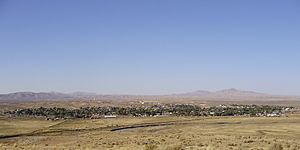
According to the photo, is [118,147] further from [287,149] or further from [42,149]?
[287,149]

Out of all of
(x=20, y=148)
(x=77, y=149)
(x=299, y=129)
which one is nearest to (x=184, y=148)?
(x=77, y=149)

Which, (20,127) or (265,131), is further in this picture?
(20,127)

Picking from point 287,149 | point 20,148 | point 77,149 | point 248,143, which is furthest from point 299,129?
point 20,148

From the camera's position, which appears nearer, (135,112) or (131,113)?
(131,113)

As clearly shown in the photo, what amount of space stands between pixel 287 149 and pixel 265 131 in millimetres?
18927

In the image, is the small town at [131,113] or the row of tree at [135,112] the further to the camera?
the row of tree at [135,112]

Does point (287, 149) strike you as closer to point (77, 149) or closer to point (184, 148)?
point (184, 148)

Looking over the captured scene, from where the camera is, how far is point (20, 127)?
63.2m

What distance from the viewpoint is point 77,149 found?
32.9m

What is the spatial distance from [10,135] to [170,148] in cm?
2945

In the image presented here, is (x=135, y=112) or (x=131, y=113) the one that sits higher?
(x=135, y=112)

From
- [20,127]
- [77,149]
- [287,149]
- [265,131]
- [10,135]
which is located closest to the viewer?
[287,149]

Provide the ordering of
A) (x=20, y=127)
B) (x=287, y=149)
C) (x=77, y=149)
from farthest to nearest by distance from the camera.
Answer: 1. (x=20, y=127)
2. (x=77, y=149)
3. (x=287, y=149)

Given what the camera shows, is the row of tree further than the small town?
Yes
